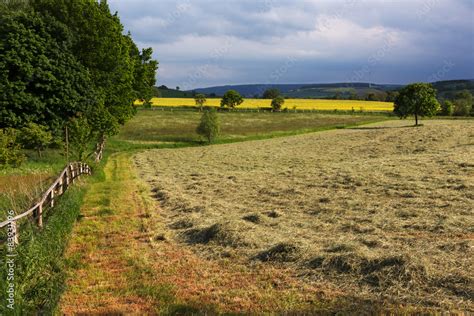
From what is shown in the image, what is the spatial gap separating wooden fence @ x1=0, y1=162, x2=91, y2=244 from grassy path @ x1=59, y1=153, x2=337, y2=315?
131cm

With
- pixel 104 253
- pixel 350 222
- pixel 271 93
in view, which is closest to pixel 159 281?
pixel 104 253

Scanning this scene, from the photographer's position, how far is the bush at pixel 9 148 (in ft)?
76.6

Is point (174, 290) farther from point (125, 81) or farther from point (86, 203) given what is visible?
point (125, 81)

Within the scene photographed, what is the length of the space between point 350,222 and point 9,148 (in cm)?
2138

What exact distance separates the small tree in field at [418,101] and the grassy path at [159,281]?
55464 mm

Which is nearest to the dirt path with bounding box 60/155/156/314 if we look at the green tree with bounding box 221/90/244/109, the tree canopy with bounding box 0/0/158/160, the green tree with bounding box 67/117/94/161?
the green tree with bounding box 67/117/94/161

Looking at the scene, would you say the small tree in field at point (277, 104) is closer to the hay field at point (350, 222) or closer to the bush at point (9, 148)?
the hay field at point (350, 222)

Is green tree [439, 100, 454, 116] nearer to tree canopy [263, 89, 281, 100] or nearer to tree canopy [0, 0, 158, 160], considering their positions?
tree canopy [263, 89, 281, 100]

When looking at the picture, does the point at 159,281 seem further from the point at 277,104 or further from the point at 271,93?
the point at 271,93

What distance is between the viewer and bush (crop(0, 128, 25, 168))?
2336 centimetres

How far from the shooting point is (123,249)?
1113cm

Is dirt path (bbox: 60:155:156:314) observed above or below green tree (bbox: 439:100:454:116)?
below

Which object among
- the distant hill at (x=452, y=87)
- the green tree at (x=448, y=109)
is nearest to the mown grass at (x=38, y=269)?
the green tree at (x=448, y=109)

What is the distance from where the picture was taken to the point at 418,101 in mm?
59906
